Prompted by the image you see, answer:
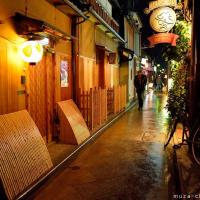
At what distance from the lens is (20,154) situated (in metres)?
6.44

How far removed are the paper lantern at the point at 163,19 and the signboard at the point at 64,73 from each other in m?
3.90

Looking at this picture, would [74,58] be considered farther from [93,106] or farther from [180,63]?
[180,63]

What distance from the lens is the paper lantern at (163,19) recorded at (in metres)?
11.4

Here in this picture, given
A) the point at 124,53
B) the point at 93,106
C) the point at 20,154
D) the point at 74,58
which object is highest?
the point at 124,53

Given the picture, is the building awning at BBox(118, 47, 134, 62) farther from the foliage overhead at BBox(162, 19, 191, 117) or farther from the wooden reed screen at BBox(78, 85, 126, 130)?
the wooden reed screen at BBox(78, 85, 126, 130)

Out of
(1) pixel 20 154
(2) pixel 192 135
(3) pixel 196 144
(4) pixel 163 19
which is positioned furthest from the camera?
(4) pixel 163 19

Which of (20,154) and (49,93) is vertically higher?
(49,93)

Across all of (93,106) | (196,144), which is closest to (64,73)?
(93,106)

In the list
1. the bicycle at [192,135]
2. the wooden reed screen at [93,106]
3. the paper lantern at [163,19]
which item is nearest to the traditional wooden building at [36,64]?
the wooden reed screen at [93,106]

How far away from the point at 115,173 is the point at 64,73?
204 inches

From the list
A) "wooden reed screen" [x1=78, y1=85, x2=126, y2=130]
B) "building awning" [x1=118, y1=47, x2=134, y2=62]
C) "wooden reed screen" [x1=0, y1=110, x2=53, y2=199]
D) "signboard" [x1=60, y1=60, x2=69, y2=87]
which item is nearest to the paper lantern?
"wooden reed screen" [x1=78, y1=85, x2=126, y2=130]

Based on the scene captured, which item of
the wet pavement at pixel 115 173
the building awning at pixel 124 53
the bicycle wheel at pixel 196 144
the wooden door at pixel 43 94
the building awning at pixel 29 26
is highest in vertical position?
the building awning at pixel 124 53

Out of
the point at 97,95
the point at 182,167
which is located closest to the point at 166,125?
the point at 97,95

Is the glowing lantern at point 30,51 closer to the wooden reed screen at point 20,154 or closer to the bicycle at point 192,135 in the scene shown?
the wooden reed screen at point 20,154
